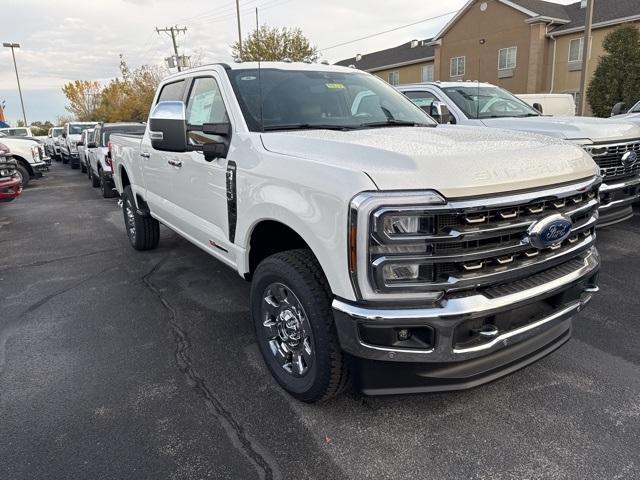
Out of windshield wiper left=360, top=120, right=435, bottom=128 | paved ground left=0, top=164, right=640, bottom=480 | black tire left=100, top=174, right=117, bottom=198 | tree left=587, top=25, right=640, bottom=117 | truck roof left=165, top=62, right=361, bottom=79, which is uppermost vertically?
tree left=587, top=25, right=640, bottom=117

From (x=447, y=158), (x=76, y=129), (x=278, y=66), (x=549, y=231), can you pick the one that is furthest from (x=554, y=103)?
(x=76, y=129)

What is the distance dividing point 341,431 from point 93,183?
45.5ft

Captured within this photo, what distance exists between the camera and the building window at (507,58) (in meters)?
30.6

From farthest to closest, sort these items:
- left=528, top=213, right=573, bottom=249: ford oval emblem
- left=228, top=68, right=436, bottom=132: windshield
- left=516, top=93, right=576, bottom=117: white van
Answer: left=516, top=93, right=576, bottom=117: white van, left=228, top=68, right=436, bottom=132: windshield, left=528, top=213, right=573, bottom=249: ford oval emblem

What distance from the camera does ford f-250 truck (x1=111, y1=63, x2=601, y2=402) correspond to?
2.16 metres

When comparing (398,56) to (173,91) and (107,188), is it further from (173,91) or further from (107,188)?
(173,91)

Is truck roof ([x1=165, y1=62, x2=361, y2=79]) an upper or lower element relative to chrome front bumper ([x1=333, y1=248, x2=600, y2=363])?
upper

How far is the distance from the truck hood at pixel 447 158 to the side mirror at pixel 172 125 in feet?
2.10

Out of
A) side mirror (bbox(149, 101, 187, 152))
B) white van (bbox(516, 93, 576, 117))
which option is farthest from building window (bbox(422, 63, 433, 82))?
side mirror (bbox(149, 101, 187, 152))

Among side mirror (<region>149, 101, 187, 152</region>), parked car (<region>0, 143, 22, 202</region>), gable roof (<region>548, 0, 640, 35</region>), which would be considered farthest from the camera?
gable roof (<region>548, 0, 640, 35</region>)

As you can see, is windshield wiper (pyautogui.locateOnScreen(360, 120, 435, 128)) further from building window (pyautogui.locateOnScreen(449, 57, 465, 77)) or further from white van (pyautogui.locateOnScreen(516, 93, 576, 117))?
building window (pyautogui.locateOnScreen(449, 57, 465, 77))

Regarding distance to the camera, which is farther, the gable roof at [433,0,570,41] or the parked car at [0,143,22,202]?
the gable roof at [433,0,570,41]

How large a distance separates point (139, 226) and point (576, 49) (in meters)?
30.3

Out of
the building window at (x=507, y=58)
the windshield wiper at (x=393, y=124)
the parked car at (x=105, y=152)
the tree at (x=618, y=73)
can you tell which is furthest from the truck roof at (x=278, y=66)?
the building window at (x=507, y=58)
